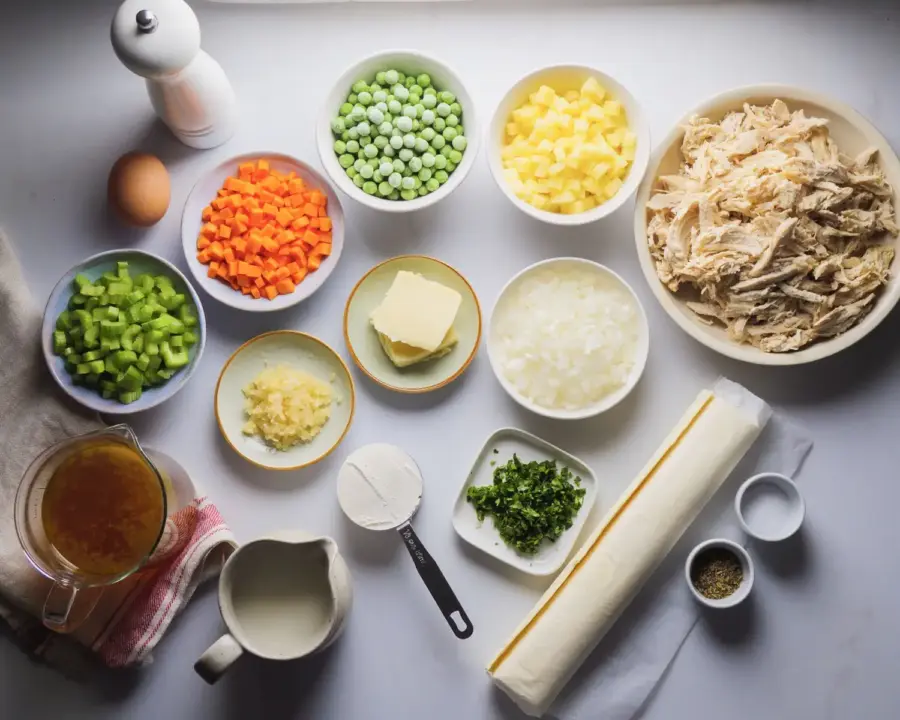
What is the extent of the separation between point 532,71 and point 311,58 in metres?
0.51

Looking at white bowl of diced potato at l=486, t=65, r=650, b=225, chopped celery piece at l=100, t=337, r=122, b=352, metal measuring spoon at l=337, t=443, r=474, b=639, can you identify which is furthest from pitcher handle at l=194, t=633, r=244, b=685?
white bowl of diced potato at l=486, t=65, r=650, b=225

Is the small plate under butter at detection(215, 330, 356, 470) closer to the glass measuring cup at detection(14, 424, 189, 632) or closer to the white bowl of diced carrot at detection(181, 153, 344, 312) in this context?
the white bowl of diced carrot at detection(181, 153, 344, 312)

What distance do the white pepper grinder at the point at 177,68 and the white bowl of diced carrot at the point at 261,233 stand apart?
0.37 feet

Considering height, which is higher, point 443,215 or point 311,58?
point 311,58

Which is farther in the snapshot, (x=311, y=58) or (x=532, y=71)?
(x=311, y=58)

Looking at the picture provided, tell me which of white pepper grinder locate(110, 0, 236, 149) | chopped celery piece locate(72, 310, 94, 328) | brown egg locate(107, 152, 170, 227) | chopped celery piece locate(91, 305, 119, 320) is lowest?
chopped celery piece locate(72, 310, 94, 328)

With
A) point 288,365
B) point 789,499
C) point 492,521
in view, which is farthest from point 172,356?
point 789,499

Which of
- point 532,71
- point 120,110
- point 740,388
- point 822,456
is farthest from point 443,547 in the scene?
point 120,110

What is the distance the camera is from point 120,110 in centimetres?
203

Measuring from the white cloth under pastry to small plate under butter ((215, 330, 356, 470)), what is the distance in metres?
0.56

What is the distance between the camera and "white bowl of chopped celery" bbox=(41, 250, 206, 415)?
1799 mm

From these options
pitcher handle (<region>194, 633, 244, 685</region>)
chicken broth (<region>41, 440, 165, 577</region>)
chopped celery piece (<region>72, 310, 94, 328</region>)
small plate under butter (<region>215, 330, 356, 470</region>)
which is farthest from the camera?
small plate under butter (<region>215, 330, 356, 470</region>)

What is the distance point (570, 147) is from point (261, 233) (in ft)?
2.20

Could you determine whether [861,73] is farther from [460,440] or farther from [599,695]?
[599,695]
